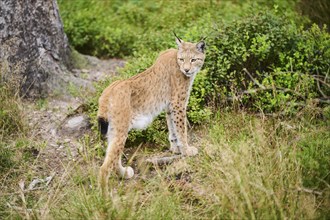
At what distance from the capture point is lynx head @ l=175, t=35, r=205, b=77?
6336 millimetres

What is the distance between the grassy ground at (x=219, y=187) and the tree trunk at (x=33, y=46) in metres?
1.89

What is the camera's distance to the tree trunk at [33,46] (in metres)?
7.65

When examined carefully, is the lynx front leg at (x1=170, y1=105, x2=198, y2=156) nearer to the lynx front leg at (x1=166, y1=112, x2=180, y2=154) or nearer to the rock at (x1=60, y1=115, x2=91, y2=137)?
the lynx front leg at (x1=166, y1=112, x2=180, y2=154)

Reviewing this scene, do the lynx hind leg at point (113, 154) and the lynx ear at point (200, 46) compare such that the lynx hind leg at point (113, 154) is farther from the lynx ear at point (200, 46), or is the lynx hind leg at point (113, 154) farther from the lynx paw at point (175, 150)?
the lynx ear at point (200, 46)

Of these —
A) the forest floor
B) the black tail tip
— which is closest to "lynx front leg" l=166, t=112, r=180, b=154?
the forest floor

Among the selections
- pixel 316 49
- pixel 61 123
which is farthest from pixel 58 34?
pixel 316 49

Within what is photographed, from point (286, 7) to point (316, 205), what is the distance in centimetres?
556

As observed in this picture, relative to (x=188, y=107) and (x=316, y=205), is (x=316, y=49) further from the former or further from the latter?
(x=316, y=205)

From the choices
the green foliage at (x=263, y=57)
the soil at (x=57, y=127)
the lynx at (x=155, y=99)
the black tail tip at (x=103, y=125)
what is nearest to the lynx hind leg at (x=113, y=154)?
the lynx at (x=155, y=99)

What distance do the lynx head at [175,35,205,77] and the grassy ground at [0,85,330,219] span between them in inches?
28.5

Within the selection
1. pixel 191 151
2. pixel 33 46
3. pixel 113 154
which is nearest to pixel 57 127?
pixel 33 46

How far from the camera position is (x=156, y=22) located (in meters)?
9.84

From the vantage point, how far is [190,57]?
6.37 meters

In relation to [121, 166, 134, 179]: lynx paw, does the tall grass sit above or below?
above
